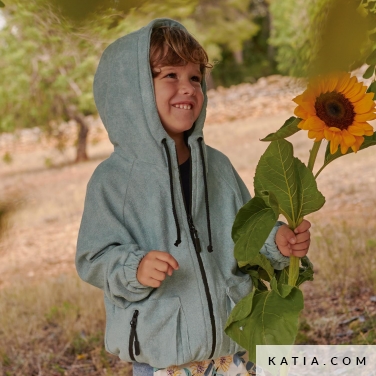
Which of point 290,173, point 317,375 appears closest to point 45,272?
point 317,375

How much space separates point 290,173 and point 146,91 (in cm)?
40

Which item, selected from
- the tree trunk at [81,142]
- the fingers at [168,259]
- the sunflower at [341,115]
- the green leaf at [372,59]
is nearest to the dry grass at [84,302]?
the fingers at [168,259]

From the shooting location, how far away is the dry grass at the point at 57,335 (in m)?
2.57

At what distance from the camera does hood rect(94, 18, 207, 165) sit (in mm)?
1349

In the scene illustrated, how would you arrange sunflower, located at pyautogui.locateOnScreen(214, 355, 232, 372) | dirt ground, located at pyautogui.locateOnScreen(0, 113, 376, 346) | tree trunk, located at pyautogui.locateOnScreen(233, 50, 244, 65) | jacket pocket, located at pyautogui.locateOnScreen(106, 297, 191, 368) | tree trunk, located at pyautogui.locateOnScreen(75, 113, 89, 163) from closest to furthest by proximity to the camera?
1. jacket pocket, located at pyautogui.locateOnScreen(106, 297, 191, 368)
2. sunflower, located at pyautogui.locateOnScreen(214, 355, 232, 372)
3. dirt ground, located at pyautogui.locateOnScreen(0, 113, 376, 346)
4. tree trunk, located at pyautogui.locateOnScreen(75, 113, 89, 163)
5. tree trunk, located at pyautogui.locateOnScreen(233, 50, 244, 65)

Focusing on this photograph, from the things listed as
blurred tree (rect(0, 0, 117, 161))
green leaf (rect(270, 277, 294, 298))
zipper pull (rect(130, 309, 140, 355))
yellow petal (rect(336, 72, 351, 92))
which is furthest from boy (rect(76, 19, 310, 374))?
blurred tree (rect(0, 0, 117, 161))

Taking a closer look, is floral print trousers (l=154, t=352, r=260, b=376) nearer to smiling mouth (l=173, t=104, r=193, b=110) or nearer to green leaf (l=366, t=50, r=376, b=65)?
smiling mouth (l=173, t=104, r=193, b=110)

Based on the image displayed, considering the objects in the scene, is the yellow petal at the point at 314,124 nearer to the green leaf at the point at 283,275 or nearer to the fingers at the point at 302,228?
the fingers at the point at 302,228

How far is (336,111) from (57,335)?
2228 mm

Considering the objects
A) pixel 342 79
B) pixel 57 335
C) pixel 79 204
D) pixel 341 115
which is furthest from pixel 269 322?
pixel 79 204

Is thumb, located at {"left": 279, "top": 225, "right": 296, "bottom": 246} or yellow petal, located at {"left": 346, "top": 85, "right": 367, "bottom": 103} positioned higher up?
yellow petal, located at {"left": 346, "top": 85, "right": 367, "bottom": 103}

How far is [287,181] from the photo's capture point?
112cm

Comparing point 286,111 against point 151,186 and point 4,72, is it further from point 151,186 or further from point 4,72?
point 151,186

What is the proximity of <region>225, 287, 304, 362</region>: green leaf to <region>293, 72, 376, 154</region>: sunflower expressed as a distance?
0.30m
